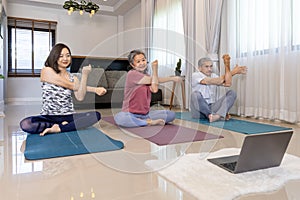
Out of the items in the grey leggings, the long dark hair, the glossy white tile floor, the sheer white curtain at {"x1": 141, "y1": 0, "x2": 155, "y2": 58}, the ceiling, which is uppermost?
the ceiling

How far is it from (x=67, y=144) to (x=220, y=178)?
3.41 ft

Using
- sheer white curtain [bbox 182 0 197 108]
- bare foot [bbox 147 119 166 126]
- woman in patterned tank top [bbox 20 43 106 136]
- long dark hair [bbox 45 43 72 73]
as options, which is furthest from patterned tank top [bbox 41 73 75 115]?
sheer white curtain [bbox 182 0 197 108]

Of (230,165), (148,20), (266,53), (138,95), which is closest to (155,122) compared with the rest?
(138,95)

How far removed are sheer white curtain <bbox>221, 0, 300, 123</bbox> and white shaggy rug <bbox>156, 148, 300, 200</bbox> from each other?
1341 mm

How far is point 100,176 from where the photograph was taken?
1.13 metres

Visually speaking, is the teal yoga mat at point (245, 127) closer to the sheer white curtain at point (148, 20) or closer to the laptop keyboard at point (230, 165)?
the laptop keyboard at point (230, 165)

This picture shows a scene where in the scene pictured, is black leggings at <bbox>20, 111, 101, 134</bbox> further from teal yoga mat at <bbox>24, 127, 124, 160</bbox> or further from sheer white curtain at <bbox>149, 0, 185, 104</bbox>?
sheer white curtain at <bbox>149, 0, 185, 104</bbox>

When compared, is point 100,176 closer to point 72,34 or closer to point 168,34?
point 168,34

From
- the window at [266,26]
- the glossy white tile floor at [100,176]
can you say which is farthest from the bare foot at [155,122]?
the window at [266,26]

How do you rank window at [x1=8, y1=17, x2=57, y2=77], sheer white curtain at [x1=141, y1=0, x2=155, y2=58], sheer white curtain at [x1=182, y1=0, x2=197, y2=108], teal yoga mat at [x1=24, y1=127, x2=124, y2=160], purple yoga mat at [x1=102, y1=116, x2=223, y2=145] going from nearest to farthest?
teal yoga mat at [x1=24, y1=127, x2=124, y2=160]
purple yoga mat at [x1=102, y1=116, x2=223, y2=145]
sheer white curtain at [x1=182, y1=0, x2=197, y2=108]
sheer white curtain at [x1=141, y1=0, x2=155, y2=58]
window at [x1=8, y1=17, x2=57, y2=77]

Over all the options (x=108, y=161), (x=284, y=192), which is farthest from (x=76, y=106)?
(x=284, y=192)

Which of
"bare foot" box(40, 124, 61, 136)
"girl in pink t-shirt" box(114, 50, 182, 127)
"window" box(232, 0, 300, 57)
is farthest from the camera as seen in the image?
"window" box(232, 0, 300, 57)

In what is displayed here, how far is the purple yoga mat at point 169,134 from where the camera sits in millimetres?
1805

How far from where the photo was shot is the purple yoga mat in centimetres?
180
